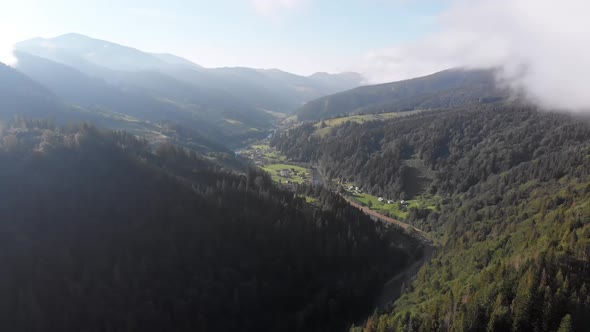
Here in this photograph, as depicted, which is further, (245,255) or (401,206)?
(401,206)

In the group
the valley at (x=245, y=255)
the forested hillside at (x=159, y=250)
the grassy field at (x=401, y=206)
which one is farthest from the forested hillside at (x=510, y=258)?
the forested hillside at (x=159, y=250)

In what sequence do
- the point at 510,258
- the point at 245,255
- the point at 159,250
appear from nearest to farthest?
the point at 510,258 < the point at 159,250 < the point at 245,255

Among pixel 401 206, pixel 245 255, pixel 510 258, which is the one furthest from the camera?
pixel 401 206

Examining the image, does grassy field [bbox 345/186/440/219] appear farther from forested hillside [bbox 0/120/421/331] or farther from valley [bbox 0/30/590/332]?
forested hillside [bbox 0/120/421/331]

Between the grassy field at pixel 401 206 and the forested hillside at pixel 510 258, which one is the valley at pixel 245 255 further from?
the grassy field at pixel 401 206

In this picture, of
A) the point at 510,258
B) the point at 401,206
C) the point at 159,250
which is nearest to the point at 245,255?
the point at 159,250

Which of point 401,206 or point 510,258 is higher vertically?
point 510,258

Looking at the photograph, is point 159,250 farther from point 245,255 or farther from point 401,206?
point 401,206

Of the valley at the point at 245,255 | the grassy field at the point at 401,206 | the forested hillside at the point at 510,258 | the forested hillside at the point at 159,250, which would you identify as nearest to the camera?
the forested hillside at the point at 510,258

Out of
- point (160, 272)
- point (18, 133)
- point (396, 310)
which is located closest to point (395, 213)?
point (396, 310)

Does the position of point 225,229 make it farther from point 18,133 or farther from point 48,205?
point 18,133
